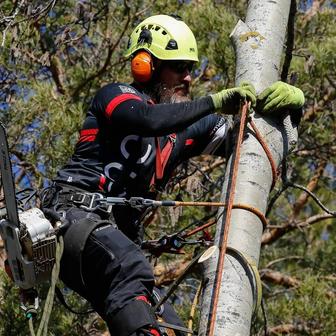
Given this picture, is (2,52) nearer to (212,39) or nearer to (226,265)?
(212,39)

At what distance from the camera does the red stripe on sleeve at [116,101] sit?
354 cm

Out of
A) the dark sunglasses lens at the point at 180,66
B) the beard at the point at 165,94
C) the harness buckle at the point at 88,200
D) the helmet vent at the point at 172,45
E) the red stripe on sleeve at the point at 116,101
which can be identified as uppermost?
the helmet vent at the point at 172,45

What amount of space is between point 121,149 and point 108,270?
544 mm

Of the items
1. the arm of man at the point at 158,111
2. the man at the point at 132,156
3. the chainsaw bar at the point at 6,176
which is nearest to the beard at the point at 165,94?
the man at the point at 132,156

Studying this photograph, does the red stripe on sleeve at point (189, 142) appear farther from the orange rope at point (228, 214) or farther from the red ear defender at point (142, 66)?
the orange rope at point (228, 214)

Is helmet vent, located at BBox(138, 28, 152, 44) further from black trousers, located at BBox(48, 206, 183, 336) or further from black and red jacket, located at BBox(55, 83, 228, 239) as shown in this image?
black trousers, located at BBox(48, 206, 183, 336)

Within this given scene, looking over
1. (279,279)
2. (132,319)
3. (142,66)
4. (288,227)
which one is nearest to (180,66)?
(142,66)

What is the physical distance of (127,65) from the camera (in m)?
6.59

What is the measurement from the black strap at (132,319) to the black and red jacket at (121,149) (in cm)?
58

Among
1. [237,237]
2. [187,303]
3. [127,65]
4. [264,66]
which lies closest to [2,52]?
[127,65]

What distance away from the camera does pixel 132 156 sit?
12.1 feet

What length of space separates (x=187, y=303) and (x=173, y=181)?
38.8 inches

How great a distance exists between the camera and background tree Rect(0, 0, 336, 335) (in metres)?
5.63

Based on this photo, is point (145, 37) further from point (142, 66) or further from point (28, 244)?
point (28, 244)
